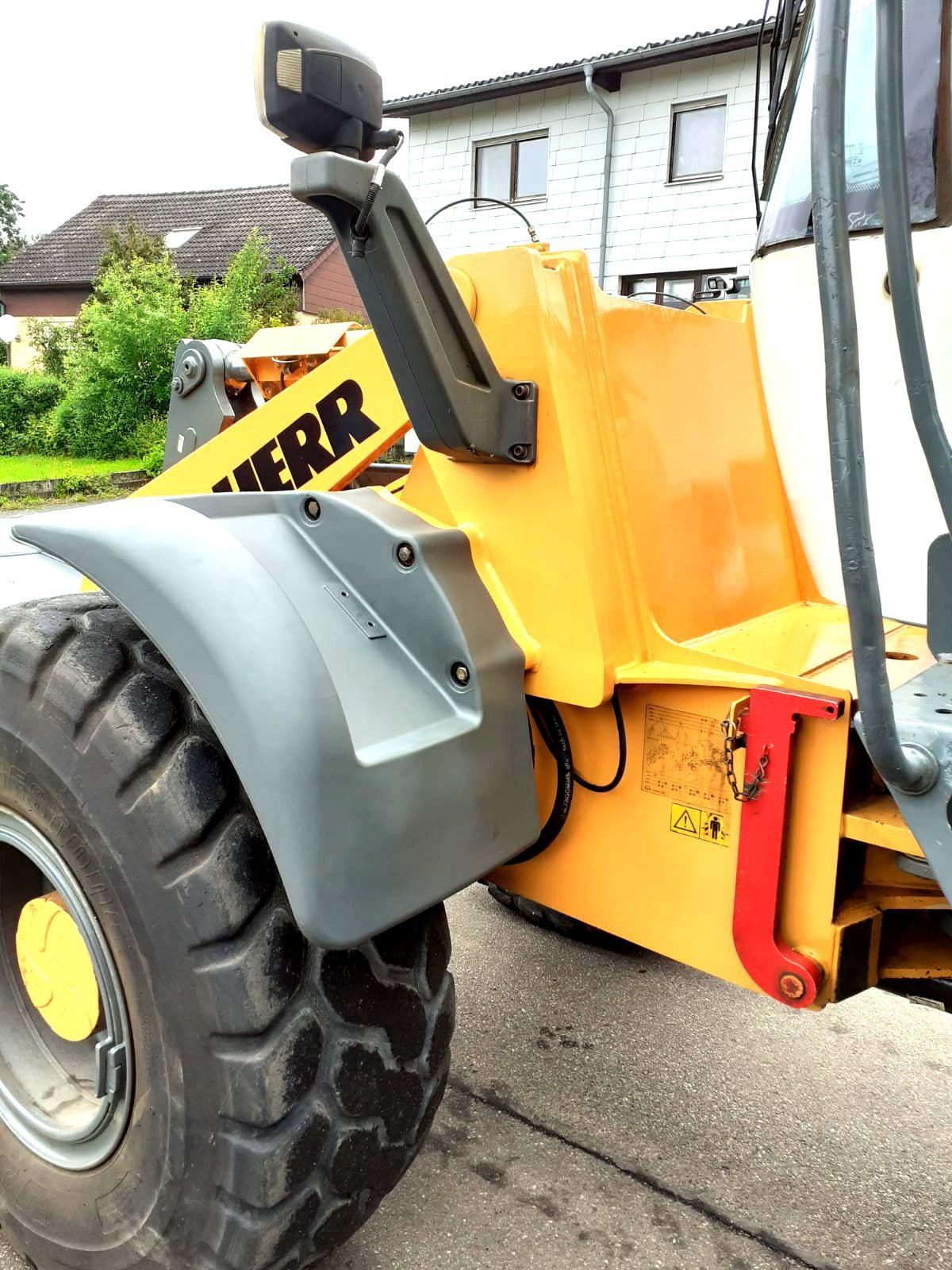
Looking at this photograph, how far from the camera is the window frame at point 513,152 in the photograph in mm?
15695

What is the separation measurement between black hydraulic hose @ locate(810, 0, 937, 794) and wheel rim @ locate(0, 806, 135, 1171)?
125 cm

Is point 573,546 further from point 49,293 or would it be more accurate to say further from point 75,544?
point 49,293

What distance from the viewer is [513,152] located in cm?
1608

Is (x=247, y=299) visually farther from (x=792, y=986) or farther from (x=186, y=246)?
(x=792, y=986)

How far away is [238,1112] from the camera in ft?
4.90

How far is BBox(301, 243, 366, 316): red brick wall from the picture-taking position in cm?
2511

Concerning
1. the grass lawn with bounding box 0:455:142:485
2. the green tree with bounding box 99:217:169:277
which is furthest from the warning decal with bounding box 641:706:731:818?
the green tree with bounding box 99:217:169:277

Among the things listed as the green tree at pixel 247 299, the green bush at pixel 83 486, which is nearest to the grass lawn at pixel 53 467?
the green bush at pixel 83 486

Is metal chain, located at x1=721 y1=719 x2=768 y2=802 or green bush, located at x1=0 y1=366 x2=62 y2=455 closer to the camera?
metal chain, located at x1=721 y1=719 x2=768 y2=802

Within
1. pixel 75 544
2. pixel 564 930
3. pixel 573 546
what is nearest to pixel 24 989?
pixel 75 544

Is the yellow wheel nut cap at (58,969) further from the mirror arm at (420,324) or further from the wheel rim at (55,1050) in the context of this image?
the mirror arm at (420,324)

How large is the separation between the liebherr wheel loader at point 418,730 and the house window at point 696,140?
46.1ft

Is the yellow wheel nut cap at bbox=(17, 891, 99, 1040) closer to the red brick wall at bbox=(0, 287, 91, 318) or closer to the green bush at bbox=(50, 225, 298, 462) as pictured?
the green bush at bbox=(50, 225, 298, 462)

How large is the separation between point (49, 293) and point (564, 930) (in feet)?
107
